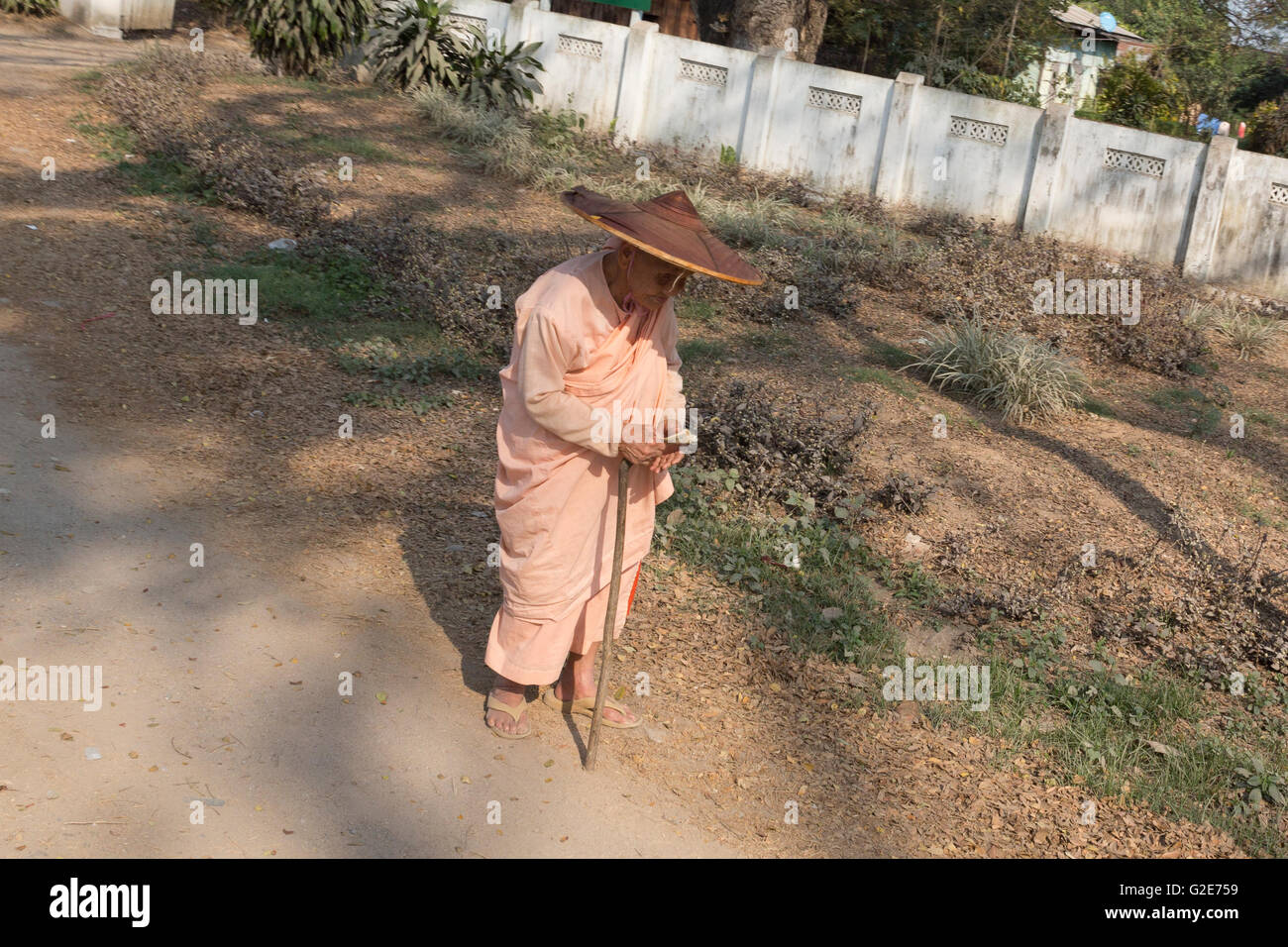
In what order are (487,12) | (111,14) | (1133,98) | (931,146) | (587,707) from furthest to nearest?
(1133,98) → (111,14) → (487,12) → (931,146) → (587,707)

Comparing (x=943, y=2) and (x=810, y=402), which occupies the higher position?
(x=943, y=2)

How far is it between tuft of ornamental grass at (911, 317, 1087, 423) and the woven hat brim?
16.0ft

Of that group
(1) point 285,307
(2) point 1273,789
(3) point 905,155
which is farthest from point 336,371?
(3) point 905,155

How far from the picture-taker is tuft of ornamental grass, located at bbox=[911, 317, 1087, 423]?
7.89 metres

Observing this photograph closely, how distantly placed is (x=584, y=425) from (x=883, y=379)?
5.08 m

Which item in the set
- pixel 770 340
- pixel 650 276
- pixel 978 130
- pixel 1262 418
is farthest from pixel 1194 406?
pixel 650 276

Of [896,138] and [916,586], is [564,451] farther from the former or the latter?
[896,138]

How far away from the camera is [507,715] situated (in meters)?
4.02

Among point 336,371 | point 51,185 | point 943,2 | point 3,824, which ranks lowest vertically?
point 3,824

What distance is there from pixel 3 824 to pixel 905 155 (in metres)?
12.5

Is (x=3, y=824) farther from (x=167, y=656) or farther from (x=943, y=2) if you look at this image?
(x=943, y=2)

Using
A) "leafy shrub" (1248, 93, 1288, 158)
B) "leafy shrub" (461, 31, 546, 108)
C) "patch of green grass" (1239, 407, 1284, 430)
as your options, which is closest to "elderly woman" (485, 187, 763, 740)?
"patch of green grass" (1239, 407, 1284, 430)

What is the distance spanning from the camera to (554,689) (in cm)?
439

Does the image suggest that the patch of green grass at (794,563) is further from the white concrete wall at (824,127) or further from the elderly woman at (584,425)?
the white concrete wall at (824,127)
